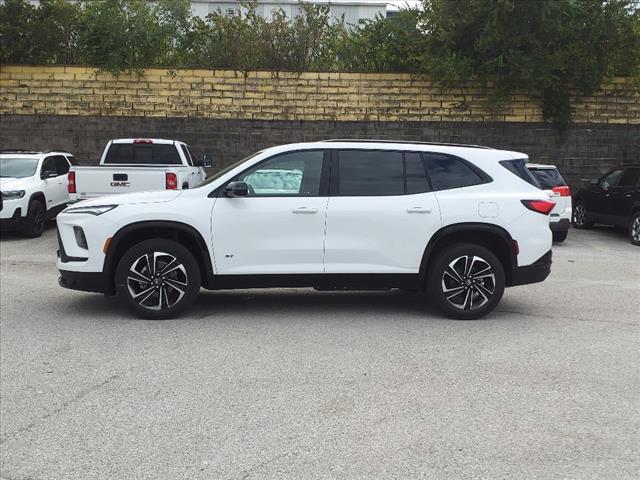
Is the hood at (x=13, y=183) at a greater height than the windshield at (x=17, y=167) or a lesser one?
lesser

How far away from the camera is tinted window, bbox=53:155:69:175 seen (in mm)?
16000

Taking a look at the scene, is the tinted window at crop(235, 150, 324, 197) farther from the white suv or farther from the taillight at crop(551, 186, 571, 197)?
the taillight at crop(551, 186, 571, 197)

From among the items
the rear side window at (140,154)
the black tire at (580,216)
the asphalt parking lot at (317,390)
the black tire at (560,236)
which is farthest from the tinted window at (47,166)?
the black tire at (580,216)

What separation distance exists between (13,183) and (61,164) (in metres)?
2.26

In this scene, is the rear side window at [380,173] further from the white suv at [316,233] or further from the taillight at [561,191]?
the taillight at [561,191]

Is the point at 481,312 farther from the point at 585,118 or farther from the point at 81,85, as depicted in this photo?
the point at 81,85

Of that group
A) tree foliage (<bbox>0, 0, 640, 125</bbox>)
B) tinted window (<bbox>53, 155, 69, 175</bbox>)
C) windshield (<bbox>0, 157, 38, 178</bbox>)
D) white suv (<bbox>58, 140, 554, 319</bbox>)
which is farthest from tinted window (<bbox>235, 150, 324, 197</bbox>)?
tree foliage (<bbox>0, 0, 640, 125</bbox>)

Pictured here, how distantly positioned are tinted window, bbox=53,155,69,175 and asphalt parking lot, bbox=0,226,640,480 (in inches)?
320

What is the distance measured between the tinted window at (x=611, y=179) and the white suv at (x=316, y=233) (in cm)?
870

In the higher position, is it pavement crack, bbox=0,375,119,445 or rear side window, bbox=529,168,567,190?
rear side window, bbox=529,168,567,190

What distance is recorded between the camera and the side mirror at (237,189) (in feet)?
23.9

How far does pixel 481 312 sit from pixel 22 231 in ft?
34.4

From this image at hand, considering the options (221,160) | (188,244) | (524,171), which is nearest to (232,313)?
(188,244)

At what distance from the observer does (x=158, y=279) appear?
7398mm
